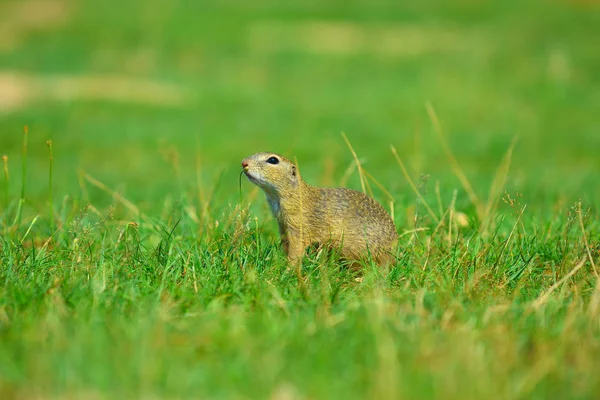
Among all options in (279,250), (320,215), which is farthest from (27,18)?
(279,250)

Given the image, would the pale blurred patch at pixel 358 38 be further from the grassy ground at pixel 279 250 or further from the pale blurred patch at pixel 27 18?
the pale blurred patch at pixel 27 18

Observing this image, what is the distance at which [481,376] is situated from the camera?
2.80 meters

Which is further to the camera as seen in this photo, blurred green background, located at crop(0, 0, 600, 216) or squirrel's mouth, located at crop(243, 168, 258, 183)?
blurred green background, located at crop(0, 0, 600, 216)

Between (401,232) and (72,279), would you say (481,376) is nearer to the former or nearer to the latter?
(72,279)

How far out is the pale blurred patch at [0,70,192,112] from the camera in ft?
47.9

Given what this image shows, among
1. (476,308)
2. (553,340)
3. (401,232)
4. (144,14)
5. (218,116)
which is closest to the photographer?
→ (553,340)

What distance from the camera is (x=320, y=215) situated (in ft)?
14.8

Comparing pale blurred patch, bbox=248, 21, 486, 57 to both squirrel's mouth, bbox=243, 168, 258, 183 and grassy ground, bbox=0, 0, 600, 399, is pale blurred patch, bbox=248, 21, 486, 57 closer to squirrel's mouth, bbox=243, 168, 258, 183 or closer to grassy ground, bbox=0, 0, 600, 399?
grassy ground, bbox=0, 0, 600, 399

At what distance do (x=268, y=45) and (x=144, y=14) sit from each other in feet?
21.3

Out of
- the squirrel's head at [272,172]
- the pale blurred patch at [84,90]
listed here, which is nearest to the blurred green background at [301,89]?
the pale blurred patch at [84,90]

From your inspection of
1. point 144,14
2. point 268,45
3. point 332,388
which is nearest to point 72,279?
point 332,388

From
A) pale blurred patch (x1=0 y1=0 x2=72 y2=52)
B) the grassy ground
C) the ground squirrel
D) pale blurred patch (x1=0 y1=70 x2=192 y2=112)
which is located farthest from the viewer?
pale blurred patch (x1=0 y1=0 x2=72 y2=52)

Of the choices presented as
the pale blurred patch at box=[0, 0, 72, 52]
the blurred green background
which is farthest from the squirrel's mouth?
the pale blurred patch at box=[0, 0, 72, 52]

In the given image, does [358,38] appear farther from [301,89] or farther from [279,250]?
[279,250]
